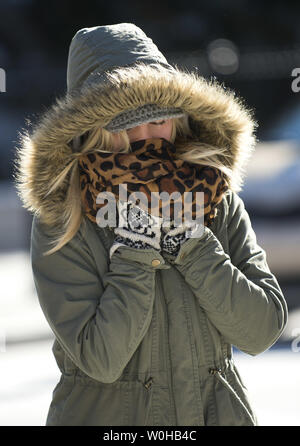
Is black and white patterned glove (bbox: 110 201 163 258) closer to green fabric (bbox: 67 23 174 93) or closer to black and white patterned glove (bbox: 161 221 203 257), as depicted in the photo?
black and white patterned glove (bbox: 161 221 203 257)

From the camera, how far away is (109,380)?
1.72 metres

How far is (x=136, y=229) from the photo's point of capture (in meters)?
1.82

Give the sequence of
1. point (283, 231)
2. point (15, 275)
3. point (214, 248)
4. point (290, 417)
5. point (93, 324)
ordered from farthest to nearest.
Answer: point (15, 275)
point (283, 231)
point (290, 417)
point (214, 248)
point (93, 324)

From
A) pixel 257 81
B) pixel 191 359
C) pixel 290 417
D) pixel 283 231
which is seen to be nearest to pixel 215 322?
pixel 191 359

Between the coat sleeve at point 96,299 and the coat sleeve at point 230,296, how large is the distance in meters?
0.11

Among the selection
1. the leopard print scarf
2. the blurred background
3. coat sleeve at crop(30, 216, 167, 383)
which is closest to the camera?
coat sleeve at crop(30, 216, 167, 383)

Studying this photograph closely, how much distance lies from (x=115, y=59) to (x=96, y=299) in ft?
2.08

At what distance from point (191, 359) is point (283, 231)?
454 cm

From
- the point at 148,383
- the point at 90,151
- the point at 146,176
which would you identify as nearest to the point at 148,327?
the point at 148,383

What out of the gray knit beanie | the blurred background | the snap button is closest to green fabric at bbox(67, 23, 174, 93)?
the gray knit beanie

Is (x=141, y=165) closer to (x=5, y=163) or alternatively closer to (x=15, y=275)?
(x=15, y=275)

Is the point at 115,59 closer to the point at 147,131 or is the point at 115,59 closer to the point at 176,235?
the point at 147,131

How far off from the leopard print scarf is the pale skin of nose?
30 mm

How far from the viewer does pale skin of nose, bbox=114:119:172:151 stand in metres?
1.88
